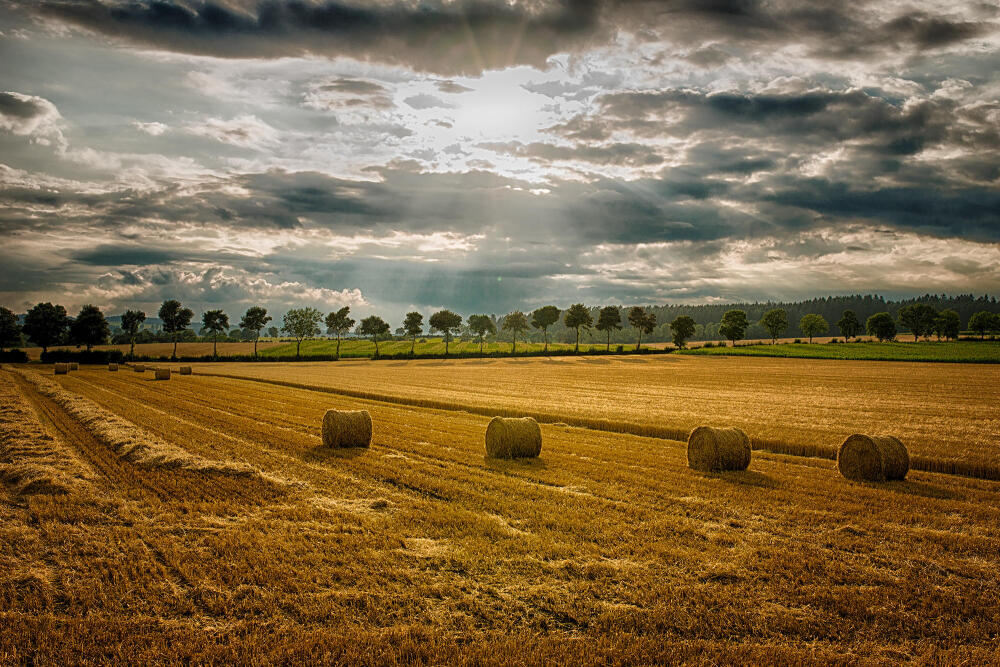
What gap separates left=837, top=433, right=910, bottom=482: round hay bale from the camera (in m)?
13.1

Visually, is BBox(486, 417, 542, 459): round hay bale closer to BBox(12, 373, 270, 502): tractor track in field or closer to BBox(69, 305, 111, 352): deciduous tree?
BBox(12, 373, 270, 502): tractor track in field

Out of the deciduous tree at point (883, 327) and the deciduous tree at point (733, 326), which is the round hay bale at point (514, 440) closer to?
the deciduous tree at point (733, 326)

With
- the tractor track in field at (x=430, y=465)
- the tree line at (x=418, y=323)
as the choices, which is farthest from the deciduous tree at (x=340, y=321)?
the tractor track in field at (x=430, y=465)

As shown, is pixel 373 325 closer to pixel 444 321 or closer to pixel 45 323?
pixel 444 321

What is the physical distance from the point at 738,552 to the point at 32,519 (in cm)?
1120

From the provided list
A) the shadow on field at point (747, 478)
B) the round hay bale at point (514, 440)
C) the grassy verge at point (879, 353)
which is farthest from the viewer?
the grassy verge at point (879, 353)

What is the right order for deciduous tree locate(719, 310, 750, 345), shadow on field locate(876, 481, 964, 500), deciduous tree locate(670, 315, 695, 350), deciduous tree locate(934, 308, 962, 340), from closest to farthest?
shadow on field locate(876, 481, 964, 500) < deciduous tree locate(670, 315, 695, 350) < deciduous tree locate(719, 310, 750, 345) < deciduous tree locate(934, 308, 962, 340)

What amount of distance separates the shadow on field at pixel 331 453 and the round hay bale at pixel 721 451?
341 inches

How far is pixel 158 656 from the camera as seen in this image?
18.7 feet

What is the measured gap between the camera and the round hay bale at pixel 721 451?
548 inches

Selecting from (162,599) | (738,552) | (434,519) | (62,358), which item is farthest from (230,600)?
(62,358)

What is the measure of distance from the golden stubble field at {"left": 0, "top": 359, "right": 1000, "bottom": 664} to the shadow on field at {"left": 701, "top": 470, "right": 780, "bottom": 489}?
0.31ft

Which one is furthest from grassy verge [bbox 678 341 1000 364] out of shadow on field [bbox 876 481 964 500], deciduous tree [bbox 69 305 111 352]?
deciduous tree [bbox 69 305 111 352]

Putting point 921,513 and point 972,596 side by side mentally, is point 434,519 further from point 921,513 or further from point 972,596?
point 921,513
